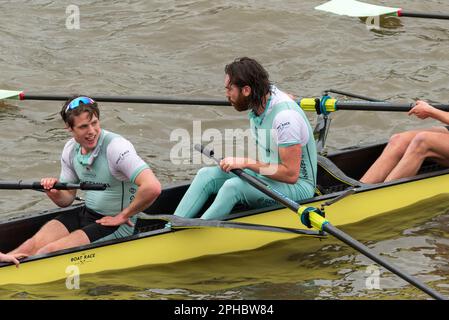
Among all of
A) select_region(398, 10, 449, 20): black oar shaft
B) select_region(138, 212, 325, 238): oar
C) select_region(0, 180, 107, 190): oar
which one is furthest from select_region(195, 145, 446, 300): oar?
select_region(398, 10, 449, 20): black oar shaft

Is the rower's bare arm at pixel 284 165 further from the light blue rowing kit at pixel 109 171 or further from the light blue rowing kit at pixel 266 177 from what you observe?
the light blue rowing kit at pixel 109 171

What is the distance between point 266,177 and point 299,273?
99 centimetres

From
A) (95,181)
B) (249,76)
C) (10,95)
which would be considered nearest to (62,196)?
(95,181)

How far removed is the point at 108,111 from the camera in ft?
47.6

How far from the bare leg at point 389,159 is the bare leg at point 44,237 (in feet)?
10.6

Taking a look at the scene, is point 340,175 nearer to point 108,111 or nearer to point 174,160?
point 174,160

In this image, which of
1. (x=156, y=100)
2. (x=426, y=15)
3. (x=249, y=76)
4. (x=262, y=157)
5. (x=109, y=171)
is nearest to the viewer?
(x=109, y=171)

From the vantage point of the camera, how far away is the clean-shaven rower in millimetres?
9055

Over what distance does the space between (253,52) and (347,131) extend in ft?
9.74

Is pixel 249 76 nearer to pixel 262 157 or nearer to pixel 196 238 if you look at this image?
pixel 262 157

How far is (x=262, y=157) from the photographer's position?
9.83 meters

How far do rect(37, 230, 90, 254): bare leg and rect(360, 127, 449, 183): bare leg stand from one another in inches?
122
